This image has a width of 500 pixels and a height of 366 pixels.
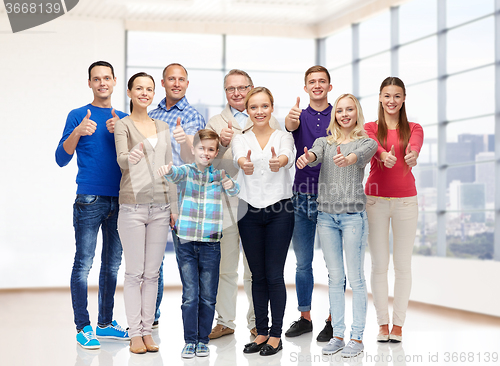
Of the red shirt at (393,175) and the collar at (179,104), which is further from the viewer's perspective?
the collar at (179,104)

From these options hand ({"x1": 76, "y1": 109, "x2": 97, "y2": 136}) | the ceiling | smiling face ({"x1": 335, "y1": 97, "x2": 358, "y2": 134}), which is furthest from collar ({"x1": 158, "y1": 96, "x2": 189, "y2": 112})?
the ceiling

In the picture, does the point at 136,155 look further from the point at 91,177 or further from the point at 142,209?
the point at 91,177

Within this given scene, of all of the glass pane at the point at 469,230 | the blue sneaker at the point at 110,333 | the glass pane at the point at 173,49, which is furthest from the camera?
the glass pane at the point at 173,49

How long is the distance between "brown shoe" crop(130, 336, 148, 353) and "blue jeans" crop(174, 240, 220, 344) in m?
0.30

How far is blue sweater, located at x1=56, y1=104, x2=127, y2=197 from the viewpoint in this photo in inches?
130

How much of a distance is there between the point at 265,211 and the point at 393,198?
927mm

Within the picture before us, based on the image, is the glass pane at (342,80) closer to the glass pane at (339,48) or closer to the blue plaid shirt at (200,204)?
the glass pane at (339,48)

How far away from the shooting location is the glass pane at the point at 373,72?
6938 millimetres

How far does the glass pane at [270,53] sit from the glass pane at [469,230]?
312cm

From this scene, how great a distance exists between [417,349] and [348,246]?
0.94 m

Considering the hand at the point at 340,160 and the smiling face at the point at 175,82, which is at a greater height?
→ the smiling face at the point at 175,82

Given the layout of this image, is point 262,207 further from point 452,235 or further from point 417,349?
point 452,235

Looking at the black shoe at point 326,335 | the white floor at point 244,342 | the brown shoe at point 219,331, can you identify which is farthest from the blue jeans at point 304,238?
the brown shoe at point 219,331

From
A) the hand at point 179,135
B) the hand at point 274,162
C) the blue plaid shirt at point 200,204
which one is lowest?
the blue plaid shirt at point 200,204
